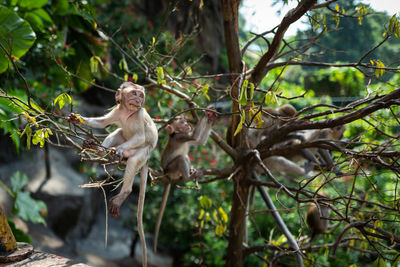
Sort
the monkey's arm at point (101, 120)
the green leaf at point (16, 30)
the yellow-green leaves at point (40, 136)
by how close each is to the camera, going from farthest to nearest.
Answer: the green leaf at point (16, 30) → the monkey's arm at point (101, 120) → the yellow-green leaves at point (40, 136)

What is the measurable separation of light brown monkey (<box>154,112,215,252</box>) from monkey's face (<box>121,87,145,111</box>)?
91cm

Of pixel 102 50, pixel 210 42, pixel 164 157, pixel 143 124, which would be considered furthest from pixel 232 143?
pixel 210 42

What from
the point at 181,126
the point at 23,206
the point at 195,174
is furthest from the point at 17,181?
the point at 195,174

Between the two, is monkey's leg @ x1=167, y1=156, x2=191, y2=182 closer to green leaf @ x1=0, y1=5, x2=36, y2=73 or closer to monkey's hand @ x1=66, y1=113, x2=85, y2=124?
monkey's hand @ x1=66, y1=113, x2=85, y2=124

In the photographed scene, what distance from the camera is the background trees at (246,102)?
250 centimetres

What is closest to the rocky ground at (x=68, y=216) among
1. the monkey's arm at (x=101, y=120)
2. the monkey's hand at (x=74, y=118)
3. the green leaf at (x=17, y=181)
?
the green leaf at (x=17, y=181)

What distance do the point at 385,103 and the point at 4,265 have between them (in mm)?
2933

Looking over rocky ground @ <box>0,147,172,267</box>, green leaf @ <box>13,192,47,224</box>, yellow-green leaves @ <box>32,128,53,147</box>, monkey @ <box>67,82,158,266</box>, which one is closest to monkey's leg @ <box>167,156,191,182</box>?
monkey @ <box>67,82,158,266</box>

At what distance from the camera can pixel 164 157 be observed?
387 cm

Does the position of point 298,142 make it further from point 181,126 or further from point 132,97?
point 132,97

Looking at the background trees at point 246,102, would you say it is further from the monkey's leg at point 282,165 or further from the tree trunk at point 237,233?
the monkey's leg at point 282,165

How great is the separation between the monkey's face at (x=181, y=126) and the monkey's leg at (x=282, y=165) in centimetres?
133

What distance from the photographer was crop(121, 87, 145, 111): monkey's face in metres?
2.60

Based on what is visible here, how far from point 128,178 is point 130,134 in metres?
0.42
